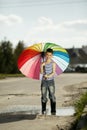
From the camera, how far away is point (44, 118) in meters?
9.64

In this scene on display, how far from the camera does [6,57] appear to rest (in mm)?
63062

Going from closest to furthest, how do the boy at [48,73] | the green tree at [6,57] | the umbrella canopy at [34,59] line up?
the boy at [48,73], the umbrella canopy at [34,59], the green tree at [6,57]

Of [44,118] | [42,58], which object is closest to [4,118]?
[44,118]

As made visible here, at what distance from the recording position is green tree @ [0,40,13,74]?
62.2 m

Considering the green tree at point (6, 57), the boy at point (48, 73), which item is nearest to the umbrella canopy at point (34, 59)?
the boy at point (48, 73)

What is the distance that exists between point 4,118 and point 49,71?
1695mm

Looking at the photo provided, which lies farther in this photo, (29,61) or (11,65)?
(11,65)

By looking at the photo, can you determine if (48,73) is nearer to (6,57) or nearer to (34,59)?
(34,59)

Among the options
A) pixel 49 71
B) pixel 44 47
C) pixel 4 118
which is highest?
pixel 44 47

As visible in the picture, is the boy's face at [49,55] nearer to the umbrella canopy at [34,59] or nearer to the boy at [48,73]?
the boy at [48,73]

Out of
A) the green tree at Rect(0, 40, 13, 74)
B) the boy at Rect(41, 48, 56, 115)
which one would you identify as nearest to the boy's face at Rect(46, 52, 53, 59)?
the boy at Rect(41, 48, 56, 115)

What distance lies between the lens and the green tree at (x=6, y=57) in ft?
204

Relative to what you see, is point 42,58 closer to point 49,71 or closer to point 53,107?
point 49,71

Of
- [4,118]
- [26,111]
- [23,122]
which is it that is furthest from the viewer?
[26,111]
